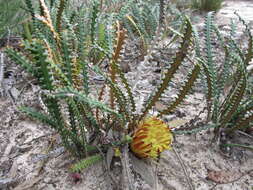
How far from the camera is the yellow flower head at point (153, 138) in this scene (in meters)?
0.79

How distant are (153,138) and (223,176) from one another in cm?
28

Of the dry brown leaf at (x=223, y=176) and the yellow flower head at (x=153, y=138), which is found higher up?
the yellow flower head at (x=153, y=138)

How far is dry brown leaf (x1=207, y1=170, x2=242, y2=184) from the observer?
2.86 feet

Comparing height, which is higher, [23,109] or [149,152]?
[23,109]

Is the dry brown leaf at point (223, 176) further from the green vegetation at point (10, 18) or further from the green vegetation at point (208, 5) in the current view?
the green vegetation at point (208, 5)

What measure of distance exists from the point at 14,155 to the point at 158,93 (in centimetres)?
52

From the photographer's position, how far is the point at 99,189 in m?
0.82

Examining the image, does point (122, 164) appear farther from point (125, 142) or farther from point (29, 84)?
point (29, 84)

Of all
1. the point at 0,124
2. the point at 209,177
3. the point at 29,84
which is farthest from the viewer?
the point at 29,84

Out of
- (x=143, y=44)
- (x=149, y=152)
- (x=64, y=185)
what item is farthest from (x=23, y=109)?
(x=143, y=44)

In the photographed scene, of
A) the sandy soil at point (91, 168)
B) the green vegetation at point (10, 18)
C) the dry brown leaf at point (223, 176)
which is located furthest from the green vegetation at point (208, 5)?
the dry brown leaf at point (223, 176)

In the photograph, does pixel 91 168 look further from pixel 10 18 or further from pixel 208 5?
pixel 208 5

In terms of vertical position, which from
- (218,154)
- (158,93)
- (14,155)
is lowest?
(218,154)

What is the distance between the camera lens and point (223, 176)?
89 cm
